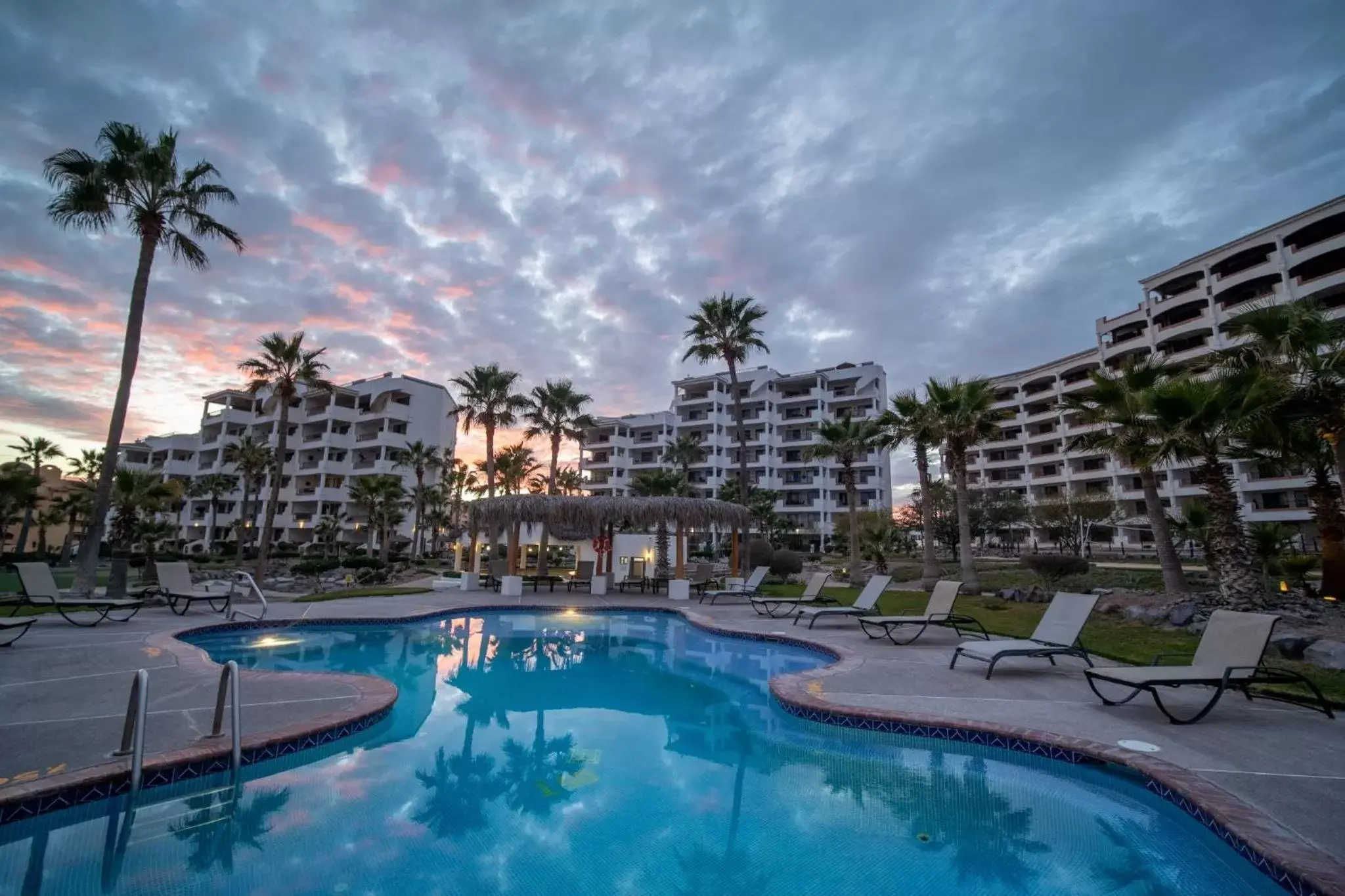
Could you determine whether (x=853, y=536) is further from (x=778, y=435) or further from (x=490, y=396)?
(x=778, y=435)

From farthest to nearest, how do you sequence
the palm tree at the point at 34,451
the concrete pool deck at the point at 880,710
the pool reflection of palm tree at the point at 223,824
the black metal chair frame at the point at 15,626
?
the palm tree at the point at 34,451 < the black metal chair frame at the point at 15,626 < the concrete pool deck at the point at 880,710 < the pool reflection of palm tree at the point at 223,824

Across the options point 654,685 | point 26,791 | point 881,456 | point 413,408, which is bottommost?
point 654,685

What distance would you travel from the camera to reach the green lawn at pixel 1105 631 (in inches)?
285

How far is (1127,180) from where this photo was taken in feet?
53.9

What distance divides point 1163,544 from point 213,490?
6124cm

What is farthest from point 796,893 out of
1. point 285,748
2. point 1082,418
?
point 1082,418

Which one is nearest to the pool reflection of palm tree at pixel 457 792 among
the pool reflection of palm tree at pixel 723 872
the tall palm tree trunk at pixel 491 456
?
the pool reflection of palm tree at pixel 723 872

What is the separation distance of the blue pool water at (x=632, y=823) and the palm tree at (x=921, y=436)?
14460 millimetres

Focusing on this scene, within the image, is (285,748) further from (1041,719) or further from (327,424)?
(327,424)

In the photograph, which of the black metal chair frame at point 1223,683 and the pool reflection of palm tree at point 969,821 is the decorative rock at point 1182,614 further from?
the pool reflection of palm tree at point 969,821

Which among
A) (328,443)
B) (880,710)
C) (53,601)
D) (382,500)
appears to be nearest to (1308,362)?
(880,710)

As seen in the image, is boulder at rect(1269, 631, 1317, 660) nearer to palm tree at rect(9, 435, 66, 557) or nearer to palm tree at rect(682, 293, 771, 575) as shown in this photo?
palm tree at rect(682, 293, 771, 575)

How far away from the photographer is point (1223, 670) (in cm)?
564

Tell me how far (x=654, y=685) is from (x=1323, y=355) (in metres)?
14.1
